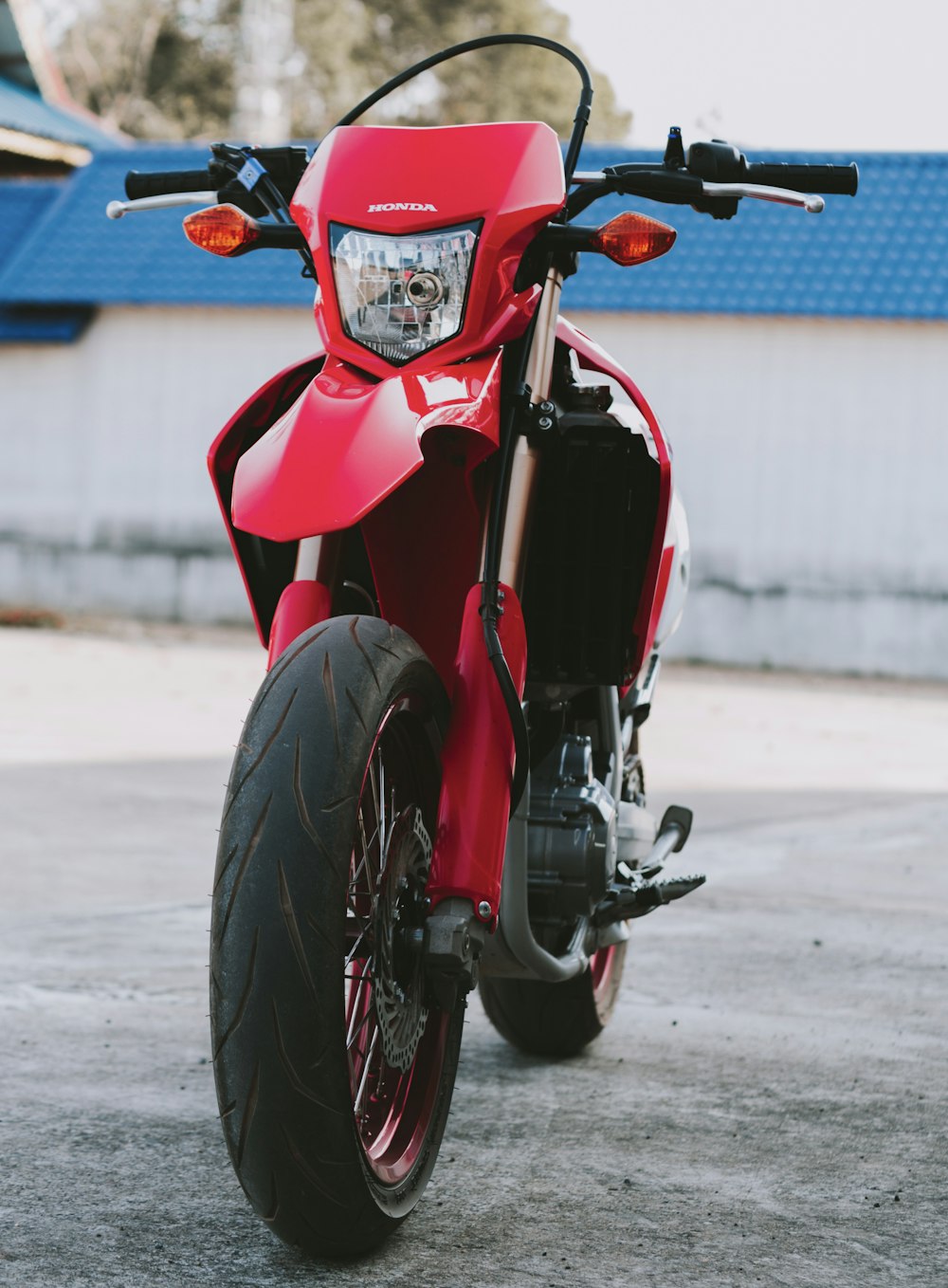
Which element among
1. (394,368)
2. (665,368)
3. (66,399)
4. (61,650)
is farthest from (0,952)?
(66,399)

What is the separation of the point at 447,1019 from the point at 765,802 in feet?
20.1

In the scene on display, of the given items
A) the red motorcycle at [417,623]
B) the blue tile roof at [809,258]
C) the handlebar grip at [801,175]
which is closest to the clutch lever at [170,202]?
the red motorcycle at [417,623]

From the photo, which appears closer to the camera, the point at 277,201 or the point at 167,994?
the point at 277,201

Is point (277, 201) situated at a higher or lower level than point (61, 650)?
higher

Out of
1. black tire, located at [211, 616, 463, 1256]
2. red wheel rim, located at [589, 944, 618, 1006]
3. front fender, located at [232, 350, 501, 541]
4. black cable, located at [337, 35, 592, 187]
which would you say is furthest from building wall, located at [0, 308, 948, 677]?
black tire, located at [211, 616, 463, 1256]

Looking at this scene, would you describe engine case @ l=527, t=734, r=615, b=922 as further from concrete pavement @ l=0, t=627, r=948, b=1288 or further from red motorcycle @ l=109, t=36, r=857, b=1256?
concrete pavement @ l=0, t=627, r=948, b=1288

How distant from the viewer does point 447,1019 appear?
3225mm

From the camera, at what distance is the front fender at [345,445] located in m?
2.89

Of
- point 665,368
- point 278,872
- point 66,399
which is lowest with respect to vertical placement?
point 66,399

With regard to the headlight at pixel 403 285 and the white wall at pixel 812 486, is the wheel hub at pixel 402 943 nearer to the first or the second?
the headlight at pixel 403 285

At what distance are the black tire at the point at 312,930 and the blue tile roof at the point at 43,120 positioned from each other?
25.1 meters

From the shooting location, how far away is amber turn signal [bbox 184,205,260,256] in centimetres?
358

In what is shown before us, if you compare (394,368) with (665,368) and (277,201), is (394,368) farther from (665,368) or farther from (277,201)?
(665,368)

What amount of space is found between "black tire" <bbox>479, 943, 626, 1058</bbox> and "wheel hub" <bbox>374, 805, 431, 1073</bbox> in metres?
1.12
